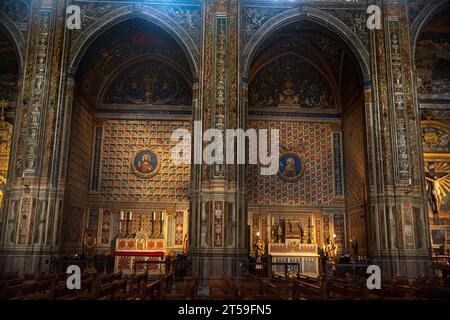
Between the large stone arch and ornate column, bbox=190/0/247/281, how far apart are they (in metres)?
1.11

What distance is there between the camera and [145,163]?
21.8 metres

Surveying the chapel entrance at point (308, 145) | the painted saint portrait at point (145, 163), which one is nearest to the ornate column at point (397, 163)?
the chapel entrance at point (308, 145)

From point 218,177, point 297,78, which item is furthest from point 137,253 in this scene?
point 297,78

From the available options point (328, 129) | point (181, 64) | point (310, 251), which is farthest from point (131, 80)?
point (310, 251)

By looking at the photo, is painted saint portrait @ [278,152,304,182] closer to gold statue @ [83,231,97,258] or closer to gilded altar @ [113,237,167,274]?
gilded altar @ [113,237,167,274]

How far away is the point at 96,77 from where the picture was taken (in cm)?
2109

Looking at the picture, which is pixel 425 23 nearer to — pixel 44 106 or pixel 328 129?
pixel 328 129

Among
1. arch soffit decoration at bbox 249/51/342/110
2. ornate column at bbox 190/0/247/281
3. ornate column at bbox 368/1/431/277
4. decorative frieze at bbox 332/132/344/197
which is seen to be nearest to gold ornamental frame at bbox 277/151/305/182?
decorative frieze at bbox 332/132/344/197

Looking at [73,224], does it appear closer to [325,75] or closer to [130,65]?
[130,65]

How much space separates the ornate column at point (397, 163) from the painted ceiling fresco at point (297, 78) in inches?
167

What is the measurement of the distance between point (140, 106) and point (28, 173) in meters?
8.16

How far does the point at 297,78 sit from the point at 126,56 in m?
9.62

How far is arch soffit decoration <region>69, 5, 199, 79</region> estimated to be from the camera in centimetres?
1714

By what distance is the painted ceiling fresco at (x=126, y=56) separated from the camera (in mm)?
18812
